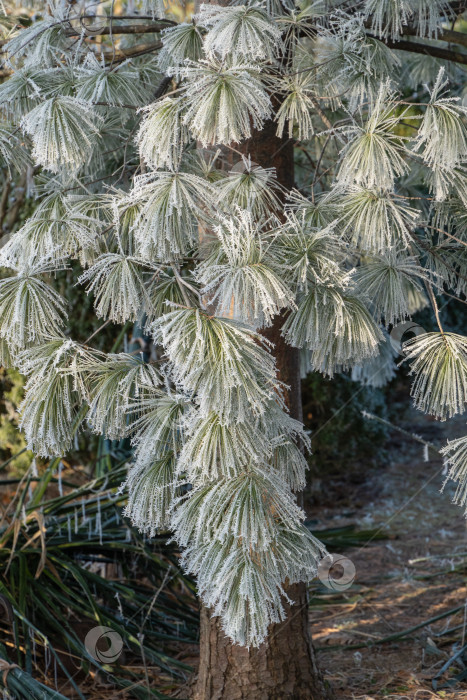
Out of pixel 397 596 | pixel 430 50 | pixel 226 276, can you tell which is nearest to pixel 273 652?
pixel 226 276

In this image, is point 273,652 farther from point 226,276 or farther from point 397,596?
point 397,596

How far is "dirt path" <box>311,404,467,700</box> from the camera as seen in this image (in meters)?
2.43

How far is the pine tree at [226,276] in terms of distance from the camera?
145cm

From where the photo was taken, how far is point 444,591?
10.5ft

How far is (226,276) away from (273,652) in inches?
44.6

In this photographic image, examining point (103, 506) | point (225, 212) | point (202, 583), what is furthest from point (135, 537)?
point (225, 212)

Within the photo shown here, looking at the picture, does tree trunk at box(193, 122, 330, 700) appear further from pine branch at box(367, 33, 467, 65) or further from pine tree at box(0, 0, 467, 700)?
pine branch at box(367, 33, 467, 65)

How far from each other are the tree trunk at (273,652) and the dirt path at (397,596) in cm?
28

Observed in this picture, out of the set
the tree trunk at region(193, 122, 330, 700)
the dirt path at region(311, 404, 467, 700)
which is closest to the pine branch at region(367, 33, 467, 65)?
the tree trunk at region(193, 122, 330, 700)

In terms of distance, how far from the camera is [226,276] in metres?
1.43

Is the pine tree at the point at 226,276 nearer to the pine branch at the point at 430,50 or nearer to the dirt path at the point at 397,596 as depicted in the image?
the pine branch at the point at 430,50

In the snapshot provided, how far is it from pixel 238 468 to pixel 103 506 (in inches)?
63.1

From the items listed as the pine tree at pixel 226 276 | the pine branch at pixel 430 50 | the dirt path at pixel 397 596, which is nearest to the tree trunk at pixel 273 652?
the pine tree at pixel 226 276

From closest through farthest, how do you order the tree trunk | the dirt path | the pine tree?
the pine tree < the tree trunk < the dirt path
